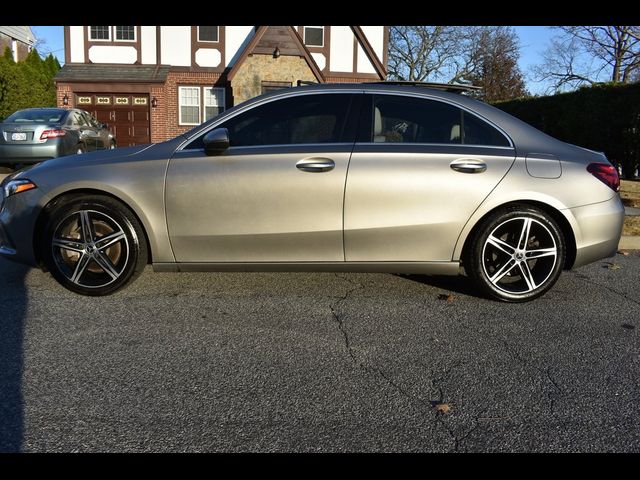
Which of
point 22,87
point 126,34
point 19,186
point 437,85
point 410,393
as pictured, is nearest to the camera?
point 410,393

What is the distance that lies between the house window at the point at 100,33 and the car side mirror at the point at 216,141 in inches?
856

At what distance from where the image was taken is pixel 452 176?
14.1ft

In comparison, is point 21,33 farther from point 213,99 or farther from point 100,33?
point 213,99

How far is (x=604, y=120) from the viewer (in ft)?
44.4

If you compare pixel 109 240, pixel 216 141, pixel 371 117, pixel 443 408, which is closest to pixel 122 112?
pixel 109 240

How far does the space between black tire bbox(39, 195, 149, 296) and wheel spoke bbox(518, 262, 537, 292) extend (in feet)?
9.57

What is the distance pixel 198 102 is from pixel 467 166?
2140cm

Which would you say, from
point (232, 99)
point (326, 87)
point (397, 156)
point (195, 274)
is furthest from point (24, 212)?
point (232, 99)

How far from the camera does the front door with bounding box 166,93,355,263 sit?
4.29 metres

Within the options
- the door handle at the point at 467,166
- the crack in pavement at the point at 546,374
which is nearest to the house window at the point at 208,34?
the door handle at the point at 467,166

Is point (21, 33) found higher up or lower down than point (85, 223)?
higher up

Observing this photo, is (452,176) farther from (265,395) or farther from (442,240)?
(265,395)

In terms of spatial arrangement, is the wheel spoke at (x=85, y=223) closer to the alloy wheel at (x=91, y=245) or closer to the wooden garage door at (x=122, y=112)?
the alloy wheel at (x=91, y=245)

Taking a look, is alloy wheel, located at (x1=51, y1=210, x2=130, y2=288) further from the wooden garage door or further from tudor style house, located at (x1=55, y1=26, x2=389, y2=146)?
the wooden garage door
